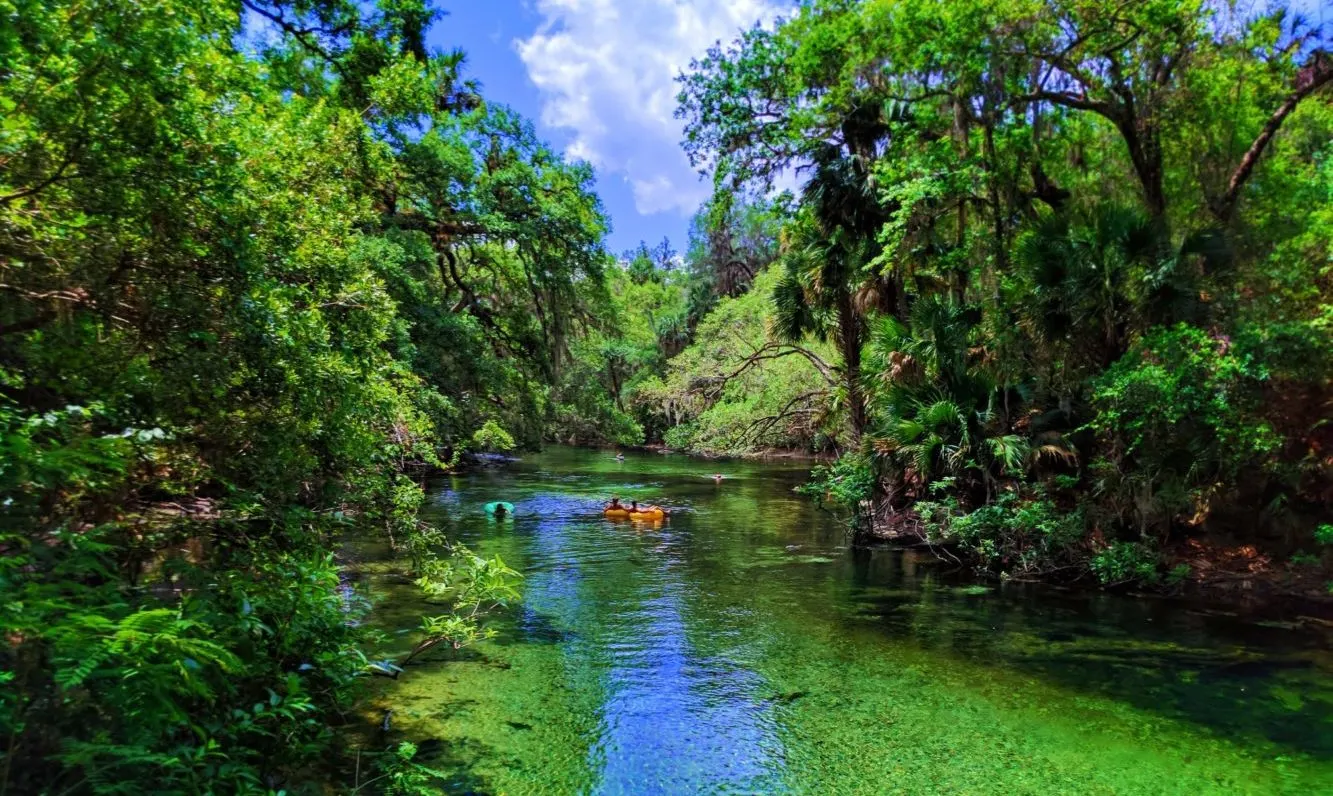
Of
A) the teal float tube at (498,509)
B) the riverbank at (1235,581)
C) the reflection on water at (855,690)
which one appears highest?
the teal float tube at (498,509)

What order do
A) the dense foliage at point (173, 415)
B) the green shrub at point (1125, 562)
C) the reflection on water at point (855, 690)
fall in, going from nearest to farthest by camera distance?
the dense foliage at point (173, 415), the reflection on water at point (855, 690), the green shrub at point (1125, 562)

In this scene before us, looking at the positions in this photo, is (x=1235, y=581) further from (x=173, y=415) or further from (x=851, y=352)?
(x=173, y=415)

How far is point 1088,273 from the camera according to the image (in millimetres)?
10070

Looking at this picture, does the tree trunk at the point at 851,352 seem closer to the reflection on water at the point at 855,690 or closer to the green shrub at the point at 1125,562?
the reflection on water at the point at 855,690

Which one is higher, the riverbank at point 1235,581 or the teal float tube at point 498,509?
the teal float tube at point 498,509

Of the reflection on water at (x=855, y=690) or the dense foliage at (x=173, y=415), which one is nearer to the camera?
the dense foliage at (x=173, y=415)

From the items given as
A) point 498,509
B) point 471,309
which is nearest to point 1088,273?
point 498,509

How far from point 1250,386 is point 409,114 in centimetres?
1408

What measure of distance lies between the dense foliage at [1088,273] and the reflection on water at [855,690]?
1.86m

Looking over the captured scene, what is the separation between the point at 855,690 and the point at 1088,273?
7359mm

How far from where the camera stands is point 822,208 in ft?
52.1

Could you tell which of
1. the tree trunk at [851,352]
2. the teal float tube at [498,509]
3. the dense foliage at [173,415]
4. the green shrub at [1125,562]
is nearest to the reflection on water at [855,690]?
the green shrub at [1125,562]

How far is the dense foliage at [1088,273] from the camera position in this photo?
345 inches

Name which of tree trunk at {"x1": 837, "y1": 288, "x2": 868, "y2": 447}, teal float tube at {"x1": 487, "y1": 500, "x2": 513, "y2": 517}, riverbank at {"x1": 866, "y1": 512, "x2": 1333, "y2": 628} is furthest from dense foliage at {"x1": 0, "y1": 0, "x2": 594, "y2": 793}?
tree trunk at {"x1": 837, "y1": 288, "x2": 868, "y2": 447}
